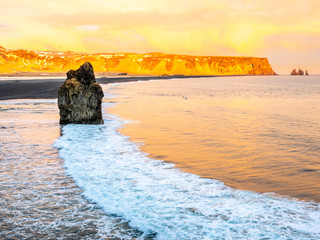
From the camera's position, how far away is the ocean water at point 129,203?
528 centimetres

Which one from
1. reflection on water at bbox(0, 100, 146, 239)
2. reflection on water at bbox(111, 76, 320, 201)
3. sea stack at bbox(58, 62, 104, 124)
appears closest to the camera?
reflection on water at bbox(0, 100, 146, 239)

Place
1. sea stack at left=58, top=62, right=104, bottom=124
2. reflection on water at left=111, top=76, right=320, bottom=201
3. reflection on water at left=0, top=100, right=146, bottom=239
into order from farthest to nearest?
1. sea stack at left=58, top=62, right=104, bottom=124
2. reflection on water at left=111, top=76, right=320, bottom=201
3. reflection on water at left=0, top=100, right=146, bottom=239

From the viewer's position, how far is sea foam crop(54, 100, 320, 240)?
5305mm

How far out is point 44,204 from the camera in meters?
6.32

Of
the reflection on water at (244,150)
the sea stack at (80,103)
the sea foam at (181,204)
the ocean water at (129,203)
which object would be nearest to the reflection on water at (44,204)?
the ocean water at (129,203)

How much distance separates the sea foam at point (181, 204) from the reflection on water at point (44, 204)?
296 millimetres

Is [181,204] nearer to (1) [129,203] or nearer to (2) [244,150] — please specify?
(1) [129,203]

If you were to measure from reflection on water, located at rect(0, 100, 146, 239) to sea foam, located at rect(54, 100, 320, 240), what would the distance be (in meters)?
0.30

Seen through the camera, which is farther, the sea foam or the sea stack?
the sea stack

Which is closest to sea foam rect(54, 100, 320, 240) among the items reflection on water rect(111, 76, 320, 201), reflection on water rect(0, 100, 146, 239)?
reflection on water rect(0, 100, 146, 239)

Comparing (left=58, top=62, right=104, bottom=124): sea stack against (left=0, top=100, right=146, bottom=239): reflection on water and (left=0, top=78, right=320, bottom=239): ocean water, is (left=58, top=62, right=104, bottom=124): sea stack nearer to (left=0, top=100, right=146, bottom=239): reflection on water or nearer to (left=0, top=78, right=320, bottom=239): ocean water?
(left=0, top=100, right=146, bottom=239): reflection on water

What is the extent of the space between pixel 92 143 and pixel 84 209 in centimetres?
631

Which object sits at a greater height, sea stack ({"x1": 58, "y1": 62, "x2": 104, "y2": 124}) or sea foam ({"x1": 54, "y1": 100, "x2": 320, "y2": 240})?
sea stack ({"x1": 58, "y1": 62, "x2": 104, "y2": 124})

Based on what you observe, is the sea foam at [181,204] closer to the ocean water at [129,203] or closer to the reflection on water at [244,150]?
the ocean water at [129,203]
